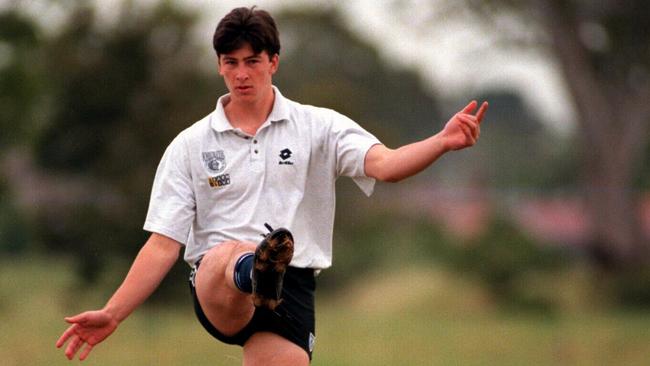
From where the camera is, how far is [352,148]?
24.3ft

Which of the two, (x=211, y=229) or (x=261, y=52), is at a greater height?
(x=261, y=52)

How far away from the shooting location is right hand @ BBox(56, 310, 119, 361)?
7215 millimetres

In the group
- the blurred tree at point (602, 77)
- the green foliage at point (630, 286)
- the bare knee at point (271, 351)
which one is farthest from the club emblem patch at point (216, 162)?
the blurred tree at point (602, 77)

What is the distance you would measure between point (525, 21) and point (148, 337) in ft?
39.2

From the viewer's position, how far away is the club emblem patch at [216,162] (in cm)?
746

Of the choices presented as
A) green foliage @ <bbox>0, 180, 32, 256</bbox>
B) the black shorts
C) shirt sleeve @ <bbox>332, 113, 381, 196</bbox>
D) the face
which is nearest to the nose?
the face

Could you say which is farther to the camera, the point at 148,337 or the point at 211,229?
the point at 148,337

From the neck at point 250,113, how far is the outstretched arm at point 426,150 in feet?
1.81

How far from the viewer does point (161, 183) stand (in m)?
7.55

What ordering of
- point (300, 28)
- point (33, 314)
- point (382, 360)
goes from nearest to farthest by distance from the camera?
point (382, 360), point (33, 314), point (300, 28)

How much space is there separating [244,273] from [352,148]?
0.81 metres

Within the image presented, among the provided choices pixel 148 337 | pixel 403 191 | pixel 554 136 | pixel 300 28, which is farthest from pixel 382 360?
pixel 300 28

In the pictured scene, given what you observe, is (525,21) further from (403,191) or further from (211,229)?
(211,229)

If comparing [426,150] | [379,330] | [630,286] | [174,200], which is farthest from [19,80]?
[426,150]
